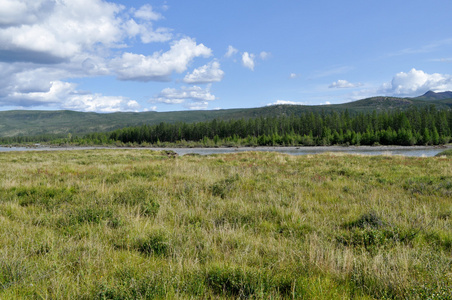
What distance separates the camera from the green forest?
105094 mm

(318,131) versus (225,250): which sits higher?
(318,131)

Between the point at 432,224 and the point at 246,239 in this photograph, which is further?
the point at 432,224

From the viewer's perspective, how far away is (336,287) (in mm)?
3195

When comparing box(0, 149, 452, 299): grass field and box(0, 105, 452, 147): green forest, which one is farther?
box(0, 105, 452, 147): green forest

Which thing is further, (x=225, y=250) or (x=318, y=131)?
(x=318, y=131)

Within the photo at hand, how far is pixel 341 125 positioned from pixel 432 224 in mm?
131927

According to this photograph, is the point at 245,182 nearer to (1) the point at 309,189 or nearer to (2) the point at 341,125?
(1) the point at 309,189

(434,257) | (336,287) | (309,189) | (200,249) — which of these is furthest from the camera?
(309,189)

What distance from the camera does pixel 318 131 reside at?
128500 millimetres

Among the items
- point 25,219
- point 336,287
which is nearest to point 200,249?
point 336,287

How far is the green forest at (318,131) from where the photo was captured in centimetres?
10509

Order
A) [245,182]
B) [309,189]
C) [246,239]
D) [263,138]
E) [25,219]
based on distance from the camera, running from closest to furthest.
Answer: [246,239] → [25,219] → [309,189] → [245,182] → [263,138]

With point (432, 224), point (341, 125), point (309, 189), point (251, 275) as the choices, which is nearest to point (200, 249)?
point (251, 275)

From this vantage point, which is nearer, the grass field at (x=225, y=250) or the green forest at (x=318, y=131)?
the grass field at (x=225, y=250)
